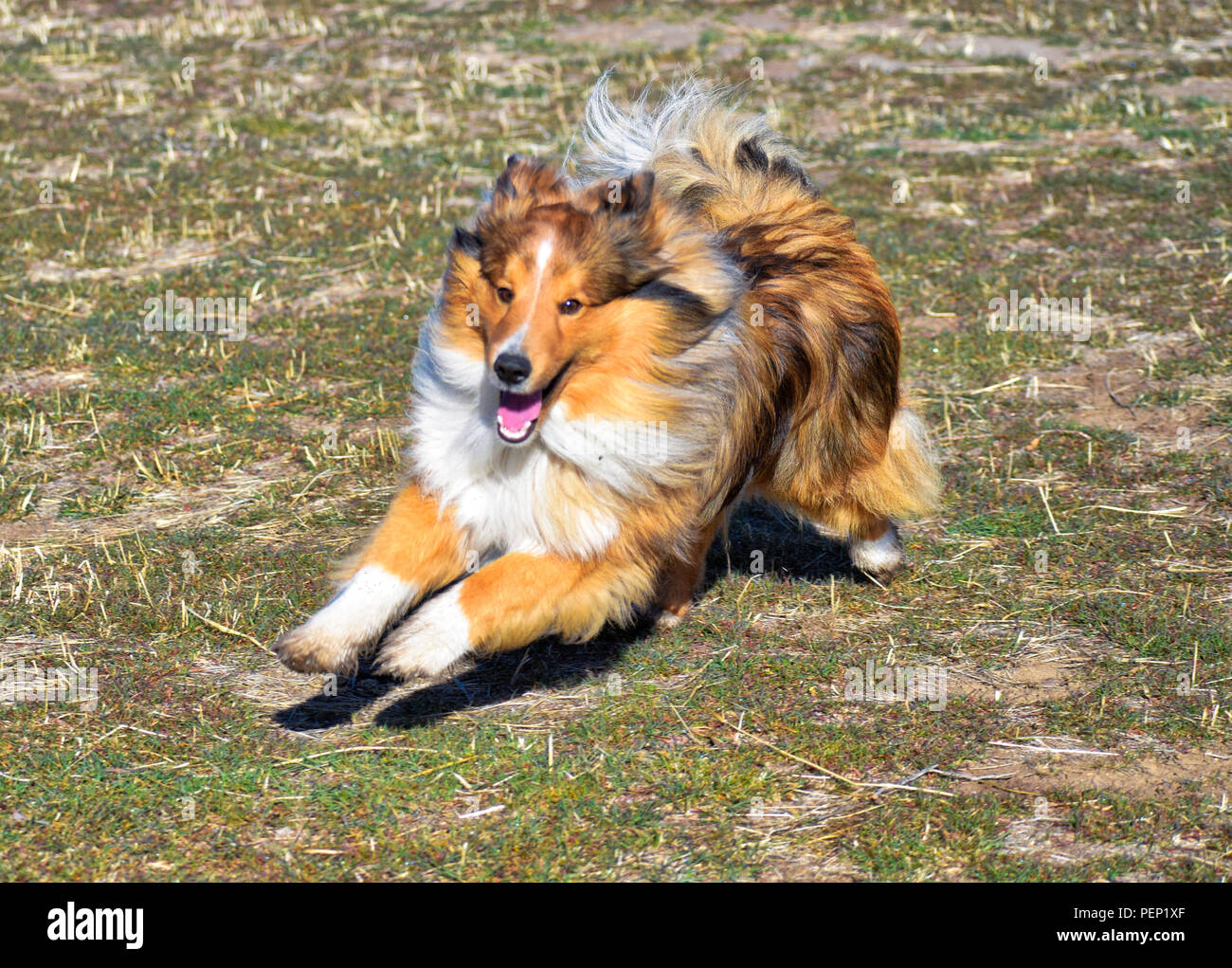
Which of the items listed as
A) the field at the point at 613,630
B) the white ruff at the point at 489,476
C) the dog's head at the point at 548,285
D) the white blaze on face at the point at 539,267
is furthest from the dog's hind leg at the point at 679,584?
the white blaze on face at the point at 539,267

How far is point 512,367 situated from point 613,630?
1.70 m

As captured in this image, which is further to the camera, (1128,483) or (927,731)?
(1128,483)

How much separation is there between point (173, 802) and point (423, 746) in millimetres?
795

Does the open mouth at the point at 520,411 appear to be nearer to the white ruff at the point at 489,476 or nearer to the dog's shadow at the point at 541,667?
the white ruff at the point at 489,476

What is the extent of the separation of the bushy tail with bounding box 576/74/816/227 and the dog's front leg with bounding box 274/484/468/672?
1671mm

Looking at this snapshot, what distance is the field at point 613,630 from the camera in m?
4.19

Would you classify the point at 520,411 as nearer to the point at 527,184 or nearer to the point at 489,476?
Result: the point at 489,476

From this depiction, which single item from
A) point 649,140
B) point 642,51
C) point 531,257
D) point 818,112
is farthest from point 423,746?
point 642,51

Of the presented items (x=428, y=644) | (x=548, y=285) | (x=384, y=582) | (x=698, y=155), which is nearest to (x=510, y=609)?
(x=428, y=644)

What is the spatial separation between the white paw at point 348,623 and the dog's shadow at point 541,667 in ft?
0.91

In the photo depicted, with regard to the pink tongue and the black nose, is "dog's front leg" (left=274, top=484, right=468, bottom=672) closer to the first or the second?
the pink tongue

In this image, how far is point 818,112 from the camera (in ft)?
39.9

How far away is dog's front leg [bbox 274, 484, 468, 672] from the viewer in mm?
4301
